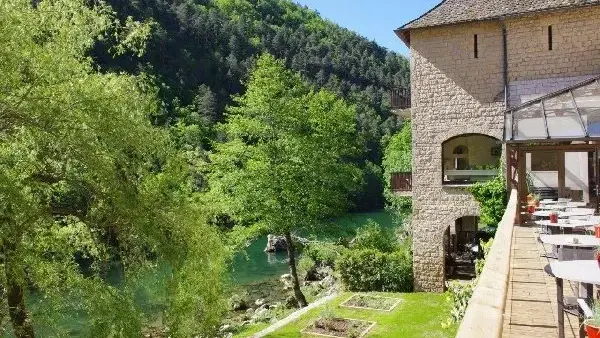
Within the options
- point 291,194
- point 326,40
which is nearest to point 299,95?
point 291,194

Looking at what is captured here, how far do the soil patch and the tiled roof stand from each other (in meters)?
8.76

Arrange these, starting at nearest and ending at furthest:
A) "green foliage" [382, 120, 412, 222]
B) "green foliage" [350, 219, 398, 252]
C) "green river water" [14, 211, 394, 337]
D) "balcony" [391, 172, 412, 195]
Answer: "green river water" [14, 211, 394, 337] < "balcony" [391, 172, 412, 195] < "green foliage" [350, 219, 398, 252] < "green foliage" [382, 120, 412, 222]

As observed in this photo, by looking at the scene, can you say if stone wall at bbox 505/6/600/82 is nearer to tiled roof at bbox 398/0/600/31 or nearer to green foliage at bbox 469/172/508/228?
tiled roof at bbox 398/0/600/31

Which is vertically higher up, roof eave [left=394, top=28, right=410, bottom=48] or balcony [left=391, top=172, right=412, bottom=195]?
roof eave [left=394, top=28, right=410, bottom=48]

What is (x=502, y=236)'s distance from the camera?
6355 mm

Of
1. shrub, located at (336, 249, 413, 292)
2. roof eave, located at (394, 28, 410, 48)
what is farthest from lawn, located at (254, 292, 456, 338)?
roof eave, located at (394, 28, 410, 48)

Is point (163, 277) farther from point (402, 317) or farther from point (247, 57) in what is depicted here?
point (247, 57)

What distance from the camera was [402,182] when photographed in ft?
63.2

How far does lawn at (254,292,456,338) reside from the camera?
13.2 m

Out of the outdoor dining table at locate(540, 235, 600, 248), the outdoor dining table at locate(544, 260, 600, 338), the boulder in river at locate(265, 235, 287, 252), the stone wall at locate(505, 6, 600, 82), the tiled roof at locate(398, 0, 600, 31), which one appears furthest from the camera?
the boulder in river at locate(265, 235, 287, 252)

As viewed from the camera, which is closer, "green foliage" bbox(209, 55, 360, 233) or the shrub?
the shrub

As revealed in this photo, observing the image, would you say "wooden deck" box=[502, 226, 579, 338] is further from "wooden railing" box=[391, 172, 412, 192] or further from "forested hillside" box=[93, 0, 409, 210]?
"forested hillside" box=[93, 0, 409, 210]

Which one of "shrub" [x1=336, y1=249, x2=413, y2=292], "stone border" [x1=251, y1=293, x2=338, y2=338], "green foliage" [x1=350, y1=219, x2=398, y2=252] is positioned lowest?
"stone border" [x1=251, y1=293, x2=338, y2=338]

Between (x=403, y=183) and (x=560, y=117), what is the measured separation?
8.09m
